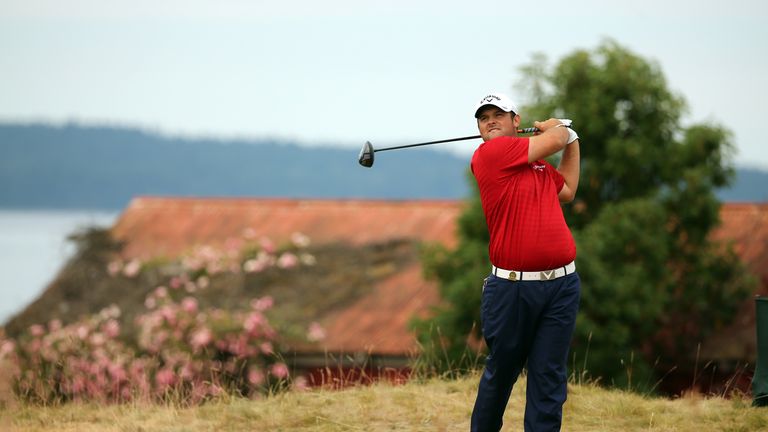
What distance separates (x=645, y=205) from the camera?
16.7 metres

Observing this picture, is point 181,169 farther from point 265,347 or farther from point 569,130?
point 569,130

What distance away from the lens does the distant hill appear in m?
111

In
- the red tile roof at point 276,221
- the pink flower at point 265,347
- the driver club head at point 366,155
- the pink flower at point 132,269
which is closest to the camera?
the driver club head at point 366,155

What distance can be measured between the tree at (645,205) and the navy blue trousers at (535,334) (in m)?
10.6

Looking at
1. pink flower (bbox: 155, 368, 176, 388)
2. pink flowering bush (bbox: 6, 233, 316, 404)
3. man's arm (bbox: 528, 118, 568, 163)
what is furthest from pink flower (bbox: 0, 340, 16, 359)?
man's arm (bbox: 528, 118, 568, 163)

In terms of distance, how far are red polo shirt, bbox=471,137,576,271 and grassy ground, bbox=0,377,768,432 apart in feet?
5.97

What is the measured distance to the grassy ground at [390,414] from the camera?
22.1ft

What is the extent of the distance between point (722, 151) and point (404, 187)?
90.9 metres

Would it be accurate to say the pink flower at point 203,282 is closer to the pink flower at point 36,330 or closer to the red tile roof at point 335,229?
the red tile roof at point 335,229

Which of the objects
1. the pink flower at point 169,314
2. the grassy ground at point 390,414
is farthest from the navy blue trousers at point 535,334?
the pink flower at point 169,314

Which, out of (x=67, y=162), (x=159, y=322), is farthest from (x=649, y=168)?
(x=67, y=162)

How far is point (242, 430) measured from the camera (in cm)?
681

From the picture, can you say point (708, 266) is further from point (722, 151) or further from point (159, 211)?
point (159, 211)

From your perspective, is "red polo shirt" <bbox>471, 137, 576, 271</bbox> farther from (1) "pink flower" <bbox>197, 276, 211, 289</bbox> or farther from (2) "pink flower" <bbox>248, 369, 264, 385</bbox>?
(1) "pink flower" <bbox>197, 276, 211, 289</bbox>
